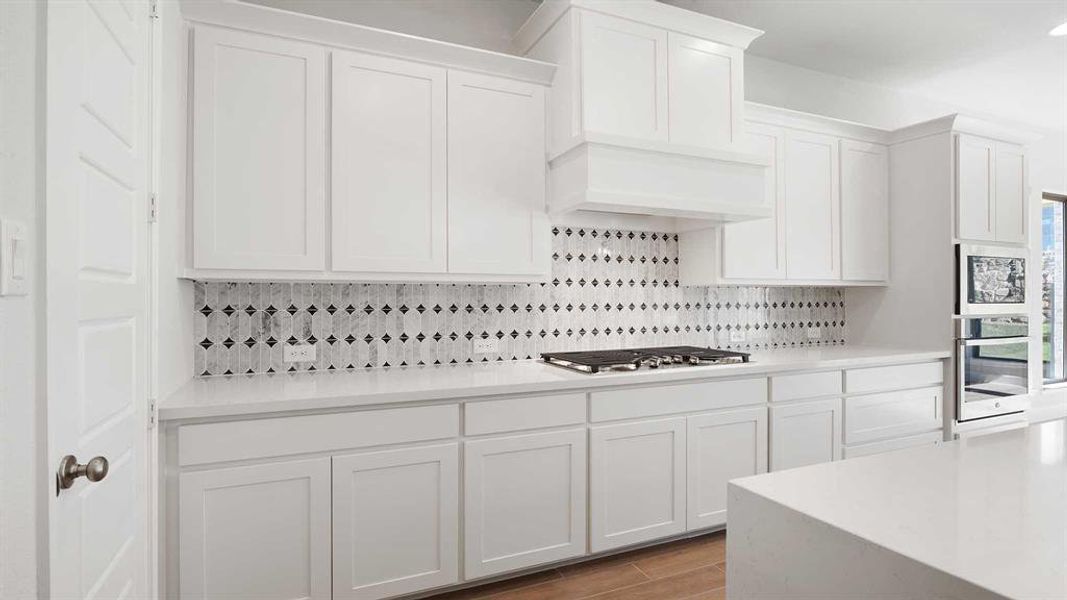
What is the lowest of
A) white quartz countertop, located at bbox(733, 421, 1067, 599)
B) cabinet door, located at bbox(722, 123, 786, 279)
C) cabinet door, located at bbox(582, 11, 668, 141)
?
white quartz countertop, located at bbox(733, 421, 1067, 599)

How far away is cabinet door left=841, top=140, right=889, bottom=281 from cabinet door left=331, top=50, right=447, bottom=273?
271 centimetres

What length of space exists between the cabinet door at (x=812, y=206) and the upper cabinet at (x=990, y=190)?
2.39 feet

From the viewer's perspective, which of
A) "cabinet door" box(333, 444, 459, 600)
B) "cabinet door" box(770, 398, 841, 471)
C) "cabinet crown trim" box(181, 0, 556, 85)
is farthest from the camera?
"cabinet door" box(770, 398, 841, 471)

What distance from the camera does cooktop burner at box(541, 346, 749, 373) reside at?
8.18 feet

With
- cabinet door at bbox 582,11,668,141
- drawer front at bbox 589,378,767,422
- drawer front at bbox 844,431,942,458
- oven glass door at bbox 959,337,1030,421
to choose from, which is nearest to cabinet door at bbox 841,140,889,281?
oven glass door at bbox 959,337,1030,421

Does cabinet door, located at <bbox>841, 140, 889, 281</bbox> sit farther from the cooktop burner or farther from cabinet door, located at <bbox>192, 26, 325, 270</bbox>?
cabinet door, located at <bbox>192, 26, 325, 270</bbox>

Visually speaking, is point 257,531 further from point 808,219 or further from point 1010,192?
point 1010,192

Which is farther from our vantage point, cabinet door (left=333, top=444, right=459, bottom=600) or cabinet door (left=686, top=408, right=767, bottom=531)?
cabinet door (left=686, top=408, right=767, bottom=531)

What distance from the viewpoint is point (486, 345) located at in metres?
2.84

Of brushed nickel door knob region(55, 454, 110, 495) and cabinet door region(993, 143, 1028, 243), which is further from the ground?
cabinet door region(993, 143, 1028, 243)

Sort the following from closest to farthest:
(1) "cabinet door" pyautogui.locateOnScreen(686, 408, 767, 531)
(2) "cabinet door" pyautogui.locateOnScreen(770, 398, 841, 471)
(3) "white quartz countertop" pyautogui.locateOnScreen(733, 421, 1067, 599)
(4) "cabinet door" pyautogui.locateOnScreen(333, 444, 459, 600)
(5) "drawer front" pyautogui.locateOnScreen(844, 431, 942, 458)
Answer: (3) "white quartz countertop" pyautogui.locateOnScreen(733, 421, 1067, 599) → (4) "cabinet door" pyautogui.locateOnScreen(333, 444, 459, 600) → (1) "cabinet door" pyautogui.locateOnScreen(686, 408, 767, 531) → (2) "cabinet door" pyautogui.locateOnScreen(770, 398, 841, 471) → (5) "drawer front" pyautogui.locateOnScreen(844, 431, 942, 458)

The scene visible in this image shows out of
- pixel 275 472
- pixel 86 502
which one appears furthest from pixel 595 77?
pixel 86 502

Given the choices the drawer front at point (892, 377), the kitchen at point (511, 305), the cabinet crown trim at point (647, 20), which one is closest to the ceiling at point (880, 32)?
the kitchen at point (511, 305)

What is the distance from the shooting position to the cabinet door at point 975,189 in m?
3.44
